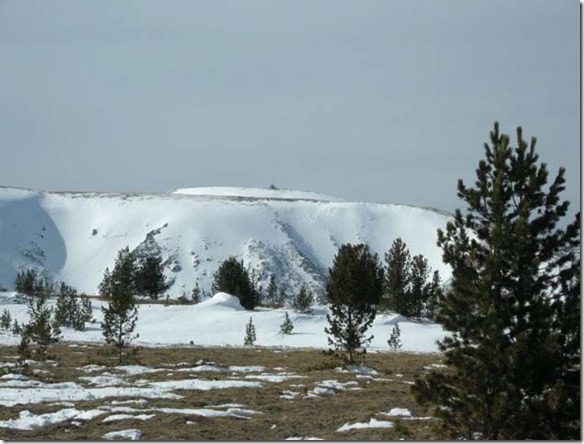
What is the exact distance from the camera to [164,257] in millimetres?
161875

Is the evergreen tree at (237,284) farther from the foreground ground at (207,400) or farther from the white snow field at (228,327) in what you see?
the foreground ground at (207,400)

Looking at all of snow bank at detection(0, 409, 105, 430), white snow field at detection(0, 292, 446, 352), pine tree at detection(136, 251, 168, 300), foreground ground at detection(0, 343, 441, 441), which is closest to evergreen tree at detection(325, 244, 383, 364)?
foreground ground at detection(0, 343, 441, 441)

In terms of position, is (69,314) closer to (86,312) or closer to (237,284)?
(86,312)

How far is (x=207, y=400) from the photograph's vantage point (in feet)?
74.8

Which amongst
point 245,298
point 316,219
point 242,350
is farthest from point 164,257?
point 242,350

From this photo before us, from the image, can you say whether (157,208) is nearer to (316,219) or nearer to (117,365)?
(316,219)

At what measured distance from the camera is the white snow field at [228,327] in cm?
5662

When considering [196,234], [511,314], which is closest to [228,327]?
[511,314]

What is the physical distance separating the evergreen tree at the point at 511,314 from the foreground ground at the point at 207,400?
1.72m

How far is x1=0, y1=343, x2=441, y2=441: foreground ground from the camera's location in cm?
1752

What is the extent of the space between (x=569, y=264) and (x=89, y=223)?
180 metres

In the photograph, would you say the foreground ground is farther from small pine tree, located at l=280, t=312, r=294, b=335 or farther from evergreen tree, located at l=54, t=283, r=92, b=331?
small pine tree, located at l=280, t=312, r=294, b=335

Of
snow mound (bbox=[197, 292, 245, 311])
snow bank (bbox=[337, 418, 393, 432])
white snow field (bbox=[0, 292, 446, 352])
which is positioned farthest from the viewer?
snow mound (bbox=[197, 292, 245, 311])

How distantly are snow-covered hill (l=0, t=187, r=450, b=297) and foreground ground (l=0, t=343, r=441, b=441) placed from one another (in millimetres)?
113570
